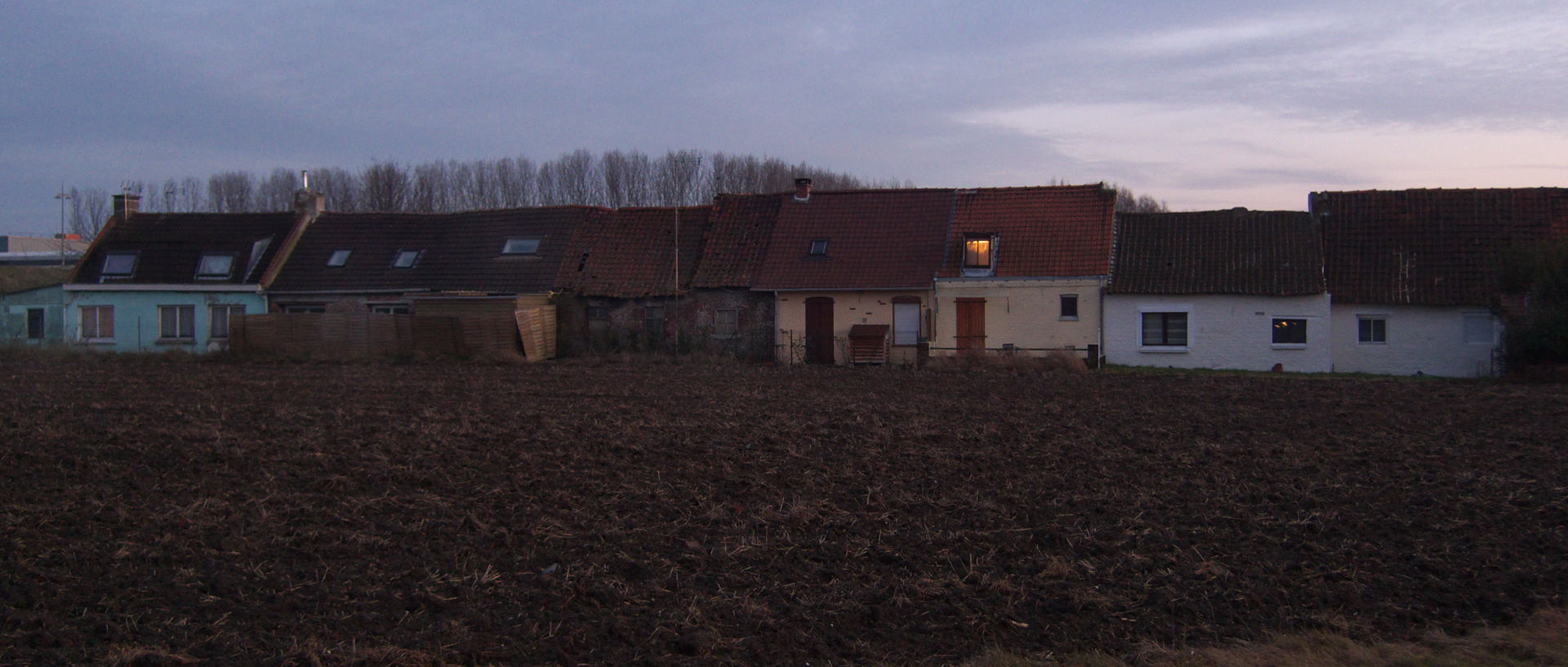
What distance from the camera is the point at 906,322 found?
2933 cm

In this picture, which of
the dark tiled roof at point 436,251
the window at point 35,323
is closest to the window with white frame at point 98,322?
the window at point 35,323

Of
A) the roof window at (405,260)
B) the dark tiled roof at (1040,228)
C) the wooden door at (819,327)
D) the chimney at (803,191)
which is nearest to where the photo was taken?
the dark tiled roof at (1040,228)

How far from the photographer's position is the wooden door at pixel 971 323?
28641mm

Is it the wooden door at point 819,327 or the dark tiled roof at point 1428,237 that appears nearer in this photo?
the dark tiled roof at point 1428,237

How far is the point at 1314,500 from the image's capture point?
33.1ft

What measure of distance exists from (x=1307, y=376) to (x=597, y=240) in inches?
754

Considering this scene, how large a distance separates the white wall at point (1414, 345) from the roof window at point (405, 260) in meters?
25.3

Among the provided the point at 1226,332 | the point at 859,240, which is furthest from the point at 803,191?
the point at 1226,332

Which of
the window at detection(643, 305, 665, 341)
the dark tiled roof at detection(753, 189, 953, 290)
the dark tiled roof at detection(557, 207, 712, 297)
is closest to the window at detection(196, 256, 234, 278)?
the dark tiled roof at detection(557, 207, 712, 297)

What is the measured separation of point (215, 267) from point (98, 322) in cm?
360

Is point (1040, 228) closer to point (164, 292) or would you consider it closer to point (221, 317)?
point (221, 317)

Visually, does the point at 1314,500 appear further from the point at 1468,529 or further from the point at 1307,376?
the point at 1307,376

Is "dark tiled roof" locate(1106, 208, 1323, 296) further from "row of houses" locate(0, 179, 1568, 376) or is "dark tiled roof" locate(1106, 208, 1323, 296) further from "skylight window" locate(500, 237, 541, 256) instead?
"skylight window" locate(500, 237, 541, 256)

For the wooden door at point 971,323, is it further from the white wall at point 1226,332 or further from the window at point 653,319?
the window at point 653,319
